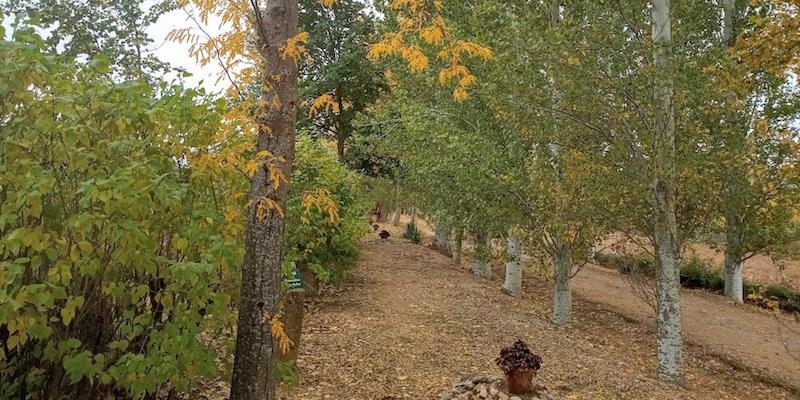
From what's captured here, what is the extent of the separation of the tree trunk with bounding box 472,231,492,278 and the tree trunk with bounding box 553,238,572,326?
168 cm

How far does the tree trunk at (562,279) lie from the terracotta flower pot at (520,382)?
4907 millimetres

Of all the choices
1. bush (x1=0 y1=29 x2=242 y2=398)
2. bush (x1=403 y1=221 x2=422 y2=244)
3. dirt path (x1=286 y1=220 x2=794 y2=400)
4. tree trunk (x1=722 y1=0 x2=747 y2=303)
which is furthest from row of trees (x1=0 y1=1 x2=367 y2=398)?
bush (x1=403 y1=221 x2=422 y2=244)

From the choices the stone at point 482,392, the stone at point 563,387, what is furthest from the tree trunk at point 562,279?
the stone at point 482,392

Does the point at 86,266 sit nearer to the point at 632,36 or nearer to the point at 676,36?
the point at 632,36

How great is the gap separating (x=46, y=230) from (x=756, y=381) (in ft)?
33.1

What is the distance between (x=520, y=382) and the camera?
5.18 metres

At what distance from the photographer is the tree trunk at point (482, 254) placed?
11273 millimetres

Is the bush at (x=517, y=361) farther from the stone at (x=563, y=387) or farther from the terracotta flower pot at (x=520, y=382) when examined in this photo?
the stone at (x=563, y=387)

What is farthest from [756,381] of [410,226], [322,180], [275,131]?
[410,226]

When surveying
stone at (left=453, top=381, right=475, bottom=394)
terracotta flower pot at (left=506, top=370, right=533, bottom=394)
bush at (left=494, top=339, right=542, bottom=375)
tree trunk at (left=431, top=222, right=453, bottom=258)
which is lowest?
stone at (left=453, top=381, right=475, bottom=394)

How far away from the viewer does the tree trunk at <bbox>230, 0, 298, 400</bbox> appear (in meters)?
3.23

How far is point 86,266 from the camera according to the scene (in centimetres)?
257

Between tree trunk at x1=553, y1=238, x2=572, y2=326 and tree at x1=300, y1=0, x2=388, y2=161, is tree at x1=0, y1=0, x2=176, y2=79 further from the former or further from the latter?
tree trunk at x1=553, y1=238, x2=572, y2=326

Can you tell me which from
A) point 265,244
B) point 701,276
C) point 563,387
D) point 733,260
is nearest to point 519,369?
point 563,387
